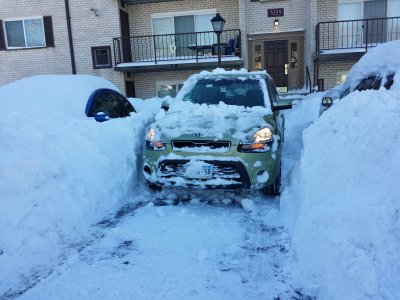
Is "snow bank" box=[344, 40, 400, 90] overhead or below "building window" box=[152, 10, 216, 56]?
below

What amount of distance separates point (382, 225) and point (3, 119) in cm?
469

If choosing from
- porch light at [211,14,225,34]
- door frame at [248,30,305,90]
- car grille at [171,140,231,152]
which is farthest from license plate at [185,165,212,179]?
door frame at [248,30,305,90]

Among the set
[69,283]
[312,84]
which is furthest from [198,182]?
[312,84]

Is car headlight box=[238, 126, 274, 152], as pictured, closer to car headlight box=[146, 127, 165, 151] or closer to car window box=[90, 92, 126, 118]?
car headlight box=[146, 127, 165, 151]

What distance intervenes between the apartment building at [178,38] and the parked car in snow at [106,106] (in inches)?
308

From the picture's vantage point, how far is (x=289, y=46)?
15.9m

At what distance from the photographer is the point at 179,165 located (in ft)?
16.2

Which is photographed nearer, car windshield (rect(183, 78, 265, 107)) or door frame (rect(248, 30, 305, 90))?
car windshield (rect(183, 78, 265, 107))

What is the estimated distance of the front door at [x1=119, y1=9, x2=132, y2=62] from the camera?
52.4ft

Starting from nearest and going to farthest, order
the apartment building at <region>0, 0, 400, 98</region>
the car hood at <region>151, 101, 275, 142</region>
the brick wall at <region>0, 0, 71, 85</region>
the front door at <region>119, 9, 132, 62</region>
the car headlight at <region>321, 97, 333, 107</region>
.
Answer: the car hood at <region>151, 101, 275, 142</region> → the car headlight at <region>321, 97, 333, 107</region> → the apartment building at <region>0, 0, 400, 98</region> → the front door at <region>119, 9, 132, 62</region> → the brick wall at <region>0, 0, 71, 85</region>

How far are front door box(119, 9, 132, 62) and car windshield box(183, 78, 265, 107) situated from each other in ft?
33.5

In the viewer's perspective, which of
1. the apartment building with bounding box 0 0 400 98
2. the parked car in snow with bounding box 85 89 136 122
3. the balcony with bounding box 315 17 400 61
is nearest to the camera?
the parked car in snow with bounding box 85 89 136 122

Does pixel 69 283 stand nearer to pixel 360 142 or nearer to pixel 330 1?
pixel 360 142

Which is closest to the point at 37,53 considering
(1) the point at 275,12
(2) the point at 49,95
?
(1) the point at 275,12
